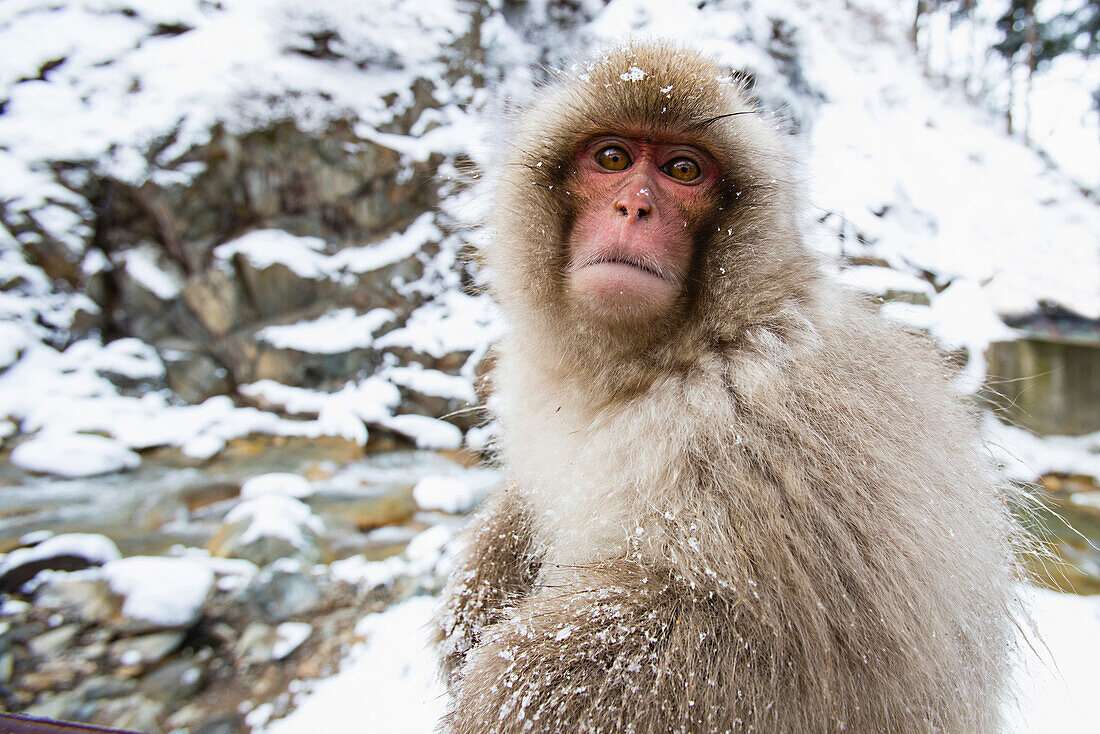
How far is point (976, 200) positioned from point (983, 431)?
889 cm

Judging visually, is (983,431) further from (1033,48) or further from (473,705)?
(1033,48)

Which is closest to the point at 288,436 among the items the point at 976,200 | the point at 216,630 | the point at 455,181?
the point at 216,630

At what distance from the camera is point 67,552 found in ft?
10.9

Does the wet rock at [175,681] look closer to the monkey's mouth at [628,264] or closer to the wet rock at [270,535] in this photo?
the wet rock at [270,535]

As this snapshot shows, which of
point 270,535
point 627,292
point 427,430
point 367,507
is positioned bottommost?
point 427,430

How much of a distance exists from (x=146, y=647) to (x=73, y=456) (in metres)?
4.02

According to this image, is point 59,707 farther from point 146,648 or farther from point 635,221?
point 635,221

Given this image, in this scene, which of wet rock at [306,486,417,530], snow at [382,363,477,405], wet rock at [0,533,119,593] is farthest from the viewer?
snow at [382,363,477,405]

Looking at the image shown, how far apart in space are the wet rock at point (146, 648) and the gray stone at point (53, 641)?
226 millimetres

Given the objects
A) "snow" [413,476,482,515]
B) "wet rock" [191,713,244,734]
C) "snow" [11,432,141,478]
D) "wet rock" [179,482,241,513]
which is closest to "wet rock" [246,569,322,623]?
"wet rock" [191,713,244,734]

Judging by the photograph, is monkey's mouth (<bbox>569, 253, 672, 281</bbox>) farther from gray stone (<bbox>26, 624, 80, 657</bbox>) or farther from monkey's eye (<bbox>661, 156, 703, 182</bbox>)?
gray stone (<bbox>26, 624, 80, 657</bbox>)

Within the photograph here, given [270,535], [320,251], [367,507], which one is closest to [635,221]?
[270,535]

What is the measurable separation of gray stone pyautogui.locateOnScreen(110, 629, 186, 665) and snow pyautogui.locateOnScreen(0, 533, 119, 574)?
3.07ft

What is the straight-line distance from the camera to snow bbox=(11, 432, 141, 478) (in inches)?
217
